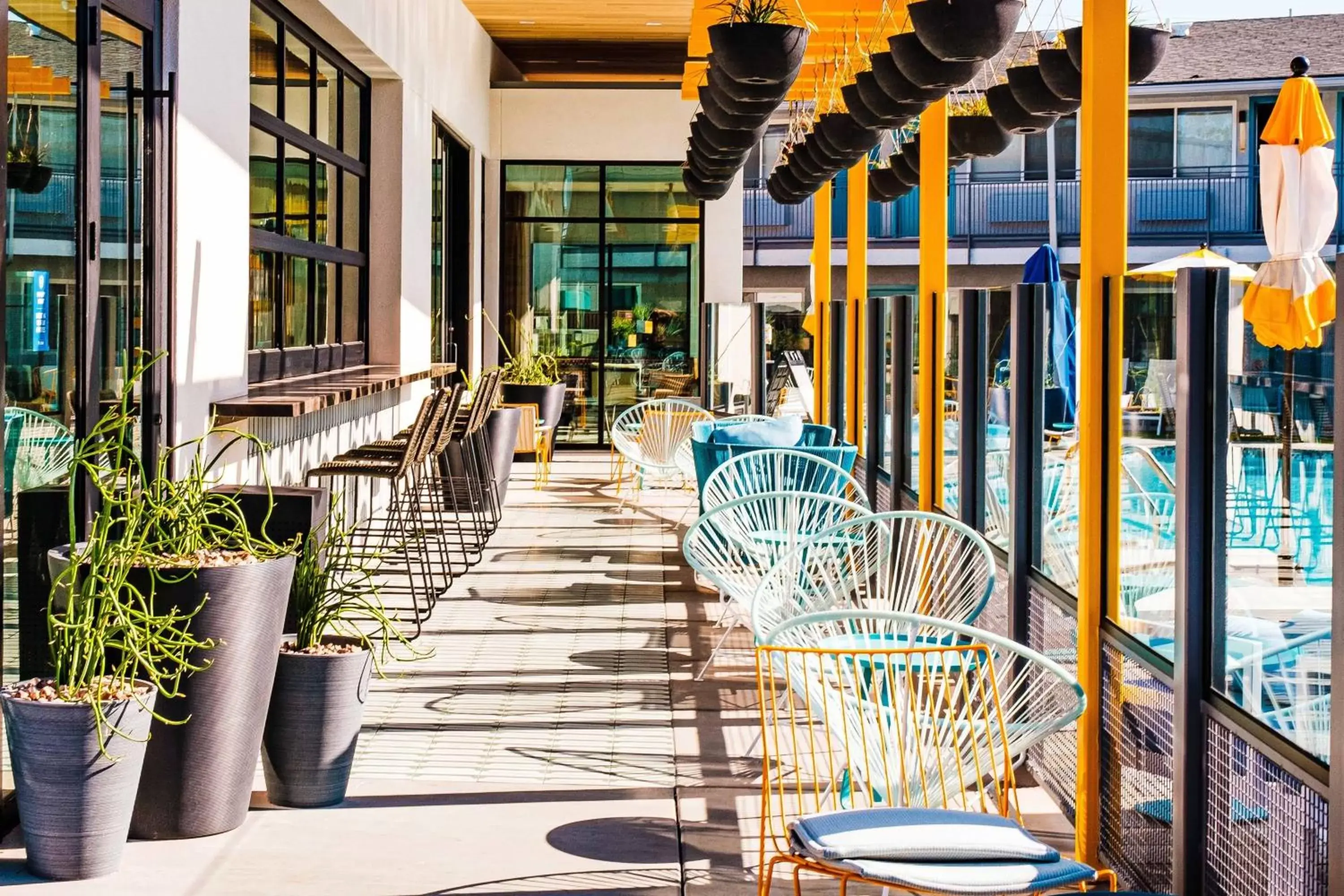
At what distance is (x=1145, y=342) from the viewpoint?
3504 millimetres

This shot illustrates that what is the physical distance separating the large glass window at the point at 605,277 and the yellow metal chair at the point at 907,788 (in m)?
11.5

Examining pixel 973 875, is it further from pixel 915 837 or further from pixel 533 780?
pixel 533 780

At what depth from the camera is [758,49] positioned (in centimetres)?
481

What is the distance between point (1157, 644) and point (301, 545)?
2456 millimetres

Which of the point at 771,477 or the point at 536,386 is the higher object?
the point at 536,386

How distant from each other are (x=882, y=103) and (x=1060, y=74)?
2.04ft

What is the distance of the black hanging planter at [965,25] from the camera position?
3.88 m

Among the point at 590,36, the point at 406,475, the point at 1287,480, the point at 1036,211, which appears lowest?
the point at 406,475

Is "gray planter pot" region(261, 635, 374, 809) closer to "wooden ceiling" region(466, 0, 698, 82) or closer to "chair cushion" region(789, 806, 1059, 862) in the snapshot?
"chair cushion" region(789, 806, 1059, 862)

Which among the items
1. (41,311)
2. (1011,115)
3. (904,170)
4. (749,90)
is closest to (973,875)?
(41,311)

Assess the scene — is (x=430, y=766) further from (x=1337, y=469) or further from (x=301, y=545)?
(x=1337, y=469)

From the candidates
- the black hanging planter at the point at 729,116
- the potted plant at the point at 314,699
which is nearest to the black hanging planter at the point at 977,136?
the black hanging planter at the point at 729,116

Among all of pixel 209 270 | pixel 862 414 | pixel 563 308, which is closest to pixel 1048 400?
pixel 209 270

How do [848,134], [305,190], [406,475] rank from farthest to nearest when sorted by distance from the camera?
[305,190]
[406,475]
[848,134]
